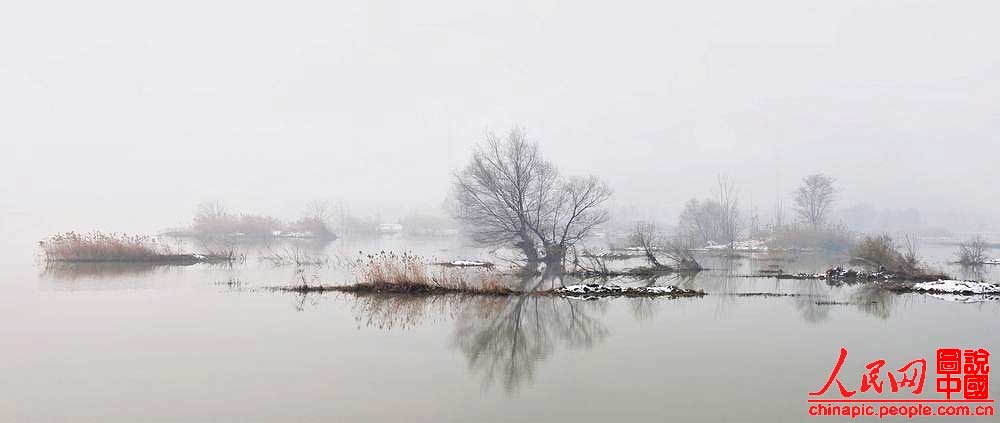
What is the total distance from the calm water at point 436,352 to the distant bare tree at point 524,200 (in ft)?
51.8

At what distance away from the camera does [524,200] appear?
34062 millimetres

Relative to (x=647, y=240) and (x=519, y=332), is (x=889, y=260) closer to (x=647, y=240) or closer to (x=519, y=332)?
(x=647, y=240)

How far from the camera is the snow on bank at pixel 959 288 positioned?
19969 millimetres

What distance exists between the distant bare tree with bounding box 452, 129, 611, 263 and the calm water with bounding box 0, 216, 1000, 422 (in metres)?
15.8

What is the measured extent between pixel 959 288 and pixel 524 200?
773 inches

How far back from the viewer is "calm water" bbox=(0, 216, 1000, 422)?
7465mm

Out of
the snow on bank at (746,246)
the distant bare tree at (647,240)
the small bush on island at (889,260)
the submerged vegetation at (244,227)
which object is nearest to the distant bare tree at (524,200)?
the distant bare tree at (647,240)

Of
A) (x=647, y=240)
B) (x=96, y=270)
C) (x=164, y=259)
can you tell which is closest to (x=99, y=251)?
(x=164, y=259)

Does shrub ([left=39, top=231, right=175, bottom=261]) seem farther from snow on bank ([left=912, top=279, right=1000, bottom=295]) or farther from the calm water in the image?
snow on bank ([left=912, top=279, right=1000, bottom=295])

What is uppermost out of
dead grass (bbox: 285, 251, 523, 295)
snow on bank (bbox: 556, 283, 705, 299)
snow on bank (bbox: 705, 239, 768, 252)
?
dead grass (bbox: 285, 251, 523, 295)

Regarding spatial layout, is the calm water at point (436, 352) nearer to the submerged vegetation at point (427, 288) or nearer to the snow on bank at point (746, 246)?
the submerged vegetation at point (427, 288)

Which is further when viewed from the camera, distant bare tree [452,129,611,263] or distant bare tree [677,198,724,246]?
distant bare tree [677,198,724,246]

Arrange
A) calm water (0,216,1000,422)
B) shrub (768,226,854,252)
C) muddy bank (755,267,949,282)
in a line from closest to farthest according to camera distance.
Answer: calm water (0,216,1000,422) → muddy bank (755,267,949,282) → shrub (768,226,854,252)

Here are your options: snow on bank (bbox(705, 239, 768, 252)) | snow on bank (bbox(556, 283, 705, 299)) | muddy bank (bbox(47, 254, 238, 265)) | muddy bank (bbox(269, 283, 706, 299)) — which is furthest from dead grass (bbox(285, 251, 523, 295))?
snow on bank (bbox(705, 239, 768, 252))
